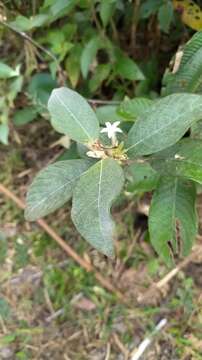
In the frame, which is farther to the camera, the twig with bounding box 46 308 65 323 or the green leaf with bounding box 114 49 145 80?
the twig with bounding box 46 308 65 323

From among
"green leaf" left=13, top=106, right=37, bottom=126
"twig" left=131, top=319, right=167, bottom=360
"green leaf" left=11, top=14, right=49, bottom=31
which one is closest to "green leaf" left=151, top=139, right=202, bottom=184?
"green leaf" left=11, top=14, right=49, bottom=31

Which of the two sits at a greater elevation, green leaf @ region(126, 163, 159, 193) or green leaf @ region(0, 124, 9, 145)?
green leaf @ region(0, 124, 9, 145)

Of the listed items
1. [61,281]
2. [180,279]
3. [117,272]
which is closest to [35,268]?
[61,281]

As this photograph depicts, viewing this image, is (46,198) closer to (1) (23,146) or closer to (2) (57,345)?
(2) (57,345)

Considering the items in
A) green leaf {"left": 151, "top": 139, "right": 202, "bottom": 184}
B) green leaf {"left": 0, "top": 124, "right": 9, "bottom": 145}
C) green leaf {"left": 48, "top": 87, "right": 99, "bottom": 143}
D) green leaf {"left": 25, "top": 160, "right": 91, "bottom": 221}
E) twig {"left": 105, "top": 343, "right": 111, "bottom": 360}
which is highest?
green leaf {"left": 48, "top": 87, "right": 99, "bottom": 143}

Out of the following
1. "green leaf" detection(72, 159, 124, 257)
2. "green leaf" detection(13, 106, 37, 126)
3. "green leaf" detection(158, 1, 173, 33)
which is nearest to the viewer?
"green leaf" detection(72, 159, 124, 257)

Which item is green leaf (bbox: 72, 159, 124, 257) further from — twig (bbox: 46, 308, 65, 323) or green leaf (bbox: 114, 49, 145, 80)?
twig (bbox: 46, 308, 65, 323)
